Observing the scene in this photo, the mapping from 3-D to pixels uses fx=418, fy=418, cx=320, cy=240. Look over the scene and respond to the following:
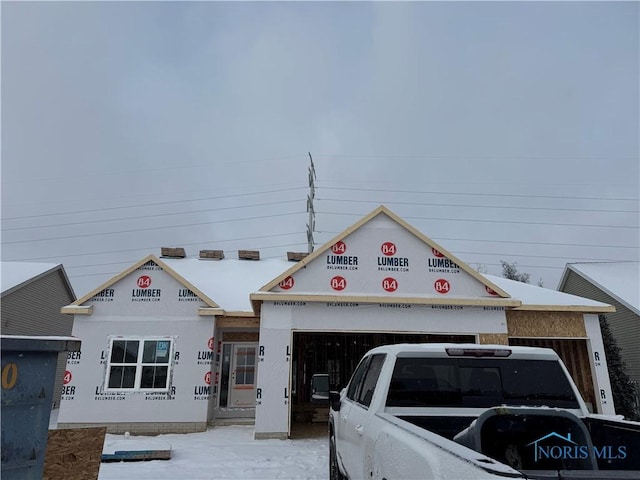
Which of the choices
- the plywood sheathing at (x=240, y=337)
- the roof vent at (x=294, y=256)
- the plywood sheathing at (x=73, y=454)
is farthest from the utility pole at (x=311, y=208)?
the plywood sheathing at (x=73, y=454)

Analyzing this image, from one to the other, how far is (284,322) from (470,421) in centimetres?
756

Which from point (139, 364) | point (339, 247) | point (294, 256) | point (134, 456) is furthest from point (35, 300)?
point (339, 247)

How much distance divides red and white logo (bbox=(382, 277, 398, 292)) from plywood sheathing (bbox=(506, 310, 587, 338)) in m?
3.27

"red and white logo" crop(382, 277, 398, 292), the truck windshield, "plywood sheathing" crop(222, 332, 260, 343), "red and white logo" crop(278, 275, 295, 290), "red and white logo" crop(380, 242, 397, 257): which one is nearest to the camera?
the truck windshield

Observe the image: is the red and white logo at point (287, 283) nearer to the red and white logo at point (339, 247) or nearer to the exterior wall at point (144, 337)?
the red and white logo at point (339, 247)

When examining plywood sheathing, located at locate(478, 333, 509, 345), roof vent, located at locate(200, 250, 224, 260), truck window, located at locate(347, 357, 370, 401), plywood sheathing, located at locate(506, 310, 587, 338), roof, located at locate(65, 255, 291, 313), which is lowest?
truck window, located at locate(347, 357, 370, 401)

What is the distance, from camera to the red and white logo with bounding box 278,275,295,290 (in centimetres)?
1105

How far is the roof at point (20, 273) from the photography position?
17.2 meters

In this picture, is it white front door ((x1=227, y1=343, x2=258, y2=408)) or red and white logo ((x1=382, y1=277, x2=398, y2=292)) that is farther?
white front door ((x1=227, y1=343, x2=258, y2=408))

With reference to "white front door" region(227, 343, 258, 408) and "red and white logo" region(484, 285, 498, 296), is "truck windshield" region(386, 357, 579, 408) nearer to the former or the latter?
"red and white logo" region(484, 285, 498, 296)

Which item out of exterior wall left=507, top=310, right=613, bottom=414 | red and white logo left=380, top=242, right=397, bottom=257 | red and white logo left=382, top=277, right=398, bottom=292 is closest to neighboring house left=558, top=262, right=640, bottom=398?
exterior wall left=507, top=310, right=613, bottom=414

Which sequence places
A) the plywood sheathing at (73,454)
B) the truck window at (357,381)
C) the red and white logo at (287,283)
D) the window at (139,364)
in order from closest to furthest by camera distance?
the truck window at (357,381), the plywood sheathing at (73,454), the red and white logo at (287,283), the window at (139,364)

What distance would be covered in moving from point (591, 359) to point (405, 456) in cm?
1200

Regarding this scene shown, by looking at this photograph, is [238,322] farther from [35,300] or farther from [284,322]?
[35,300]
